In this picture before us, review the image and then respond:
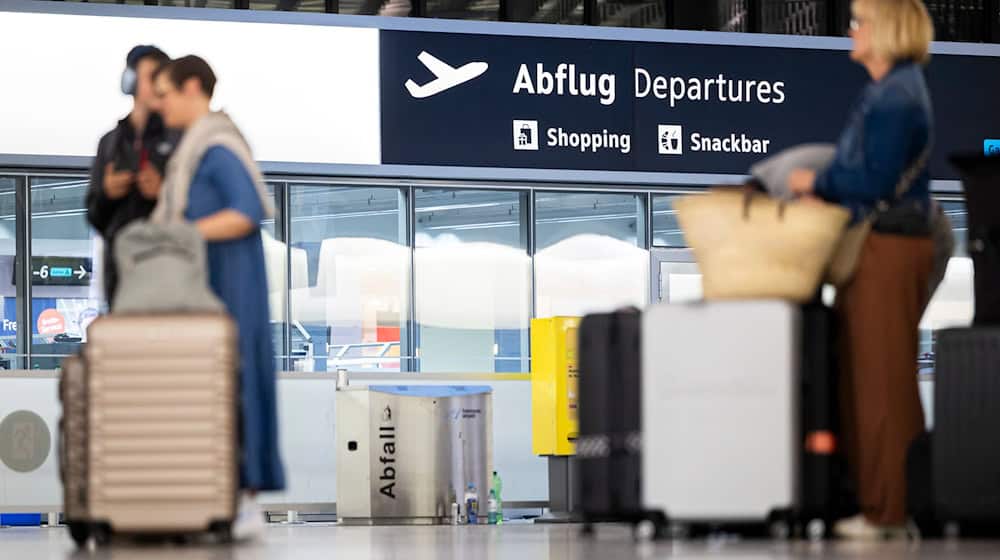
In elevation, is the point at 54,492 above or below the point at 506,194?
below

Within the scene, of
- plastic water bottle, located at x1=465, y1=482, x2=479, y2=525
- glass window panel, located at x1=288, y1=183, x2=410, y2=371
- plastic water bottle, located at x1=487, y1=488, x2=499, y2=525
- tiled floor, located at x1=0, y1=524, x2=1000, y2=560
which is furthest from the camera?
glass window panel, located at x1=288, y1=183, x2=410, y2=371

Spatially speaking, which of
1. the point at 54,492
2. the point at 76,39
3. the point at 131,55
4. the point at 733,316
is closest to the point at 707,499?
the point at 733,316

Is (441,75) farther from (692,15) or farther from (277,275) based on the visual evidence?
(692,15)

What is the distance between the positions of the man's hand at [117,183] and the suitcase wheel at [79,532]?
1123 millimetres

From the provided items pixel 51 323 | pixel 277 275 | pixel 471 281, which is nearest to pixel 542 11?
pixel 471 281

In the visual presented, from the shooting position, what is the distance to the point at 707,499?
507 cm

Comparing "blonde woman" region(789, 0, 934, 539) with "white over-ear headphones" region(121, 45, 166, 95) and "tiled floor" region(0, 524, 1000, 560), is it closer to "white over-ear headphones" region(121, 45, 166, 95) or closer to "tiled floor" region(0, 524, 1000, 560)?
"tiled floor" region(0, 524, 1000, 560)

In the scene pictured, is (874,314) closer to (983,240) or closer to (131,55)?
(983,240)

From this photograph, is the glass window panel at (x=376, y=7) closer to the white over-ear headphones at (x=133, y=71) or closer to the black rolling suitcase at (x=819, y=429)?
the white over-ear headphones at (x=133, y=71)

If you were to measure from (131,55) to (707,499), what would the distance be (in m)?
2.62

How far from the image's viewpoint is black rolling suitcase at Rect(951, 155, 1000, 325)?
5.28m

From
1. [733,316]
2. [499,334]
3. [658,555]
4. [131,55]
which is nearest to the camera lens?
[658,555]

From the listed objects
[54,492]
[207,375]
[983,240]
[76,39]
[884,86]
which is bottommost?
[54,492]

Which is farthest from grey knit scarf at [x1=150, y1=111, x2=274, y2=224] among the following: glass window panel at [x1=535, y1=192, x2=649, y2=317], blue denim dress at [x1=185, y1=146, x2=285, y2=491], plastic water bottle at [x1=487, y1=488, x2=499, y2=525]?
glass window panel at [x1=535, y1=192, x2=649, y2=317]
